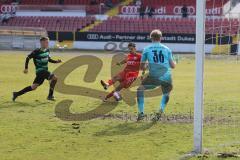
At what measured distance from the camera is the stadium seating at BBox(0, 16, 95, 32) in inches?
1960

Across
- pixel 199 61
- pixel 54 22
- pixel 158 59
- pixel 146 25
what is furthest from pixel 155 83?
pixel 54 22

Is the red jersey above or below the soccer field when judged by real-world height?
above

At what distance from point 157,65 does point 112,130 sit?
2058 mm

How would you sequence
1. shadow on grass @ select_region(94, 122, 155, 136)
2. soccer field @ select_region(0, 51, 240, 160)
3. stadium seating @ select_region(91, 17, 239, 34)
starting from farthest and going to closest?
1. stadium seating @ select_region(91, 17, 239, 34)
2. shadow on grass @ select_region(94, 122, 155, 136)
3. soccer field @ select_region(0, 51, 240, 160)

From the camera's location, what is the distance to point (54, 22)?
50.9m

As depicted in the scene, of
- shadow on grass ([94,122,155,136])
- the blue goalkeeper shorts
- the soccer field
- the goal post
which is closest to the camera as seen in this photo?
the goal post

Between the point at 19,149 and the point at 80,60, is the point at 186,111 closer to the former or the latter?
the point at 19,149

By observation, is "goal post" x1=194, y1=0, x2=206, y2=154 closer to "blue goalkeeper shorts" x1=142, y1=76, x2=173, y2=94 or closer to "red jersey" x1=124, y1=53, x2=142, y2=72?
"blue goalkeeper shorts" x1=142, y1=76, x2=173, y2=94

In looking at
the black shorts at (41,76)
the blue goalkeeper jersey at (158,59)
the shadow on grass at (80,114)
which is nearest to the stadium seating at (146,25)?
the black shorts at (41,76)

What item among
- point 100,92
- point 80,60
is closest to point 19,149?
point 100,92

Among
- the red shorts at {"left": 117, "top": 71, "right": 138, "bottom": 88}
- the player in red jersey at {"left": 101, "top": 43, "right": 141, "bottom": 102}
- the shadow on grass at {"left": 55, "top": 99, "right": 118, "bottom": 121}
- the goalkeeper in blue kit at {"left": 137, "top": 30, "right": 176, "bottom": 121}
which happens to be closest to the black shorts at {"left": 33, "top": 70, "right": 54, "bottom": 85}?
the shadow on grass at {"left": 55, "top": 99, "right": 118, "bottom": 121}

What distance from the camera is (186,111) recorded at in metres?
12.9

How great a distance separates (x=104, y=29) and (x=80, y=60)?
16.7 metres

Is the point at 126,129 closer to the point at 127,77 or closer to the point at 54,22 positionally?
the point at 127,77
